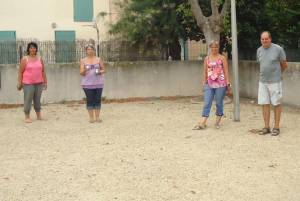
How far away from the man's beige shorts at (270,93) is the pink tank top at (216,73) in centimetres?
74

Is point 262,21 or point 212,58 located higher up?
point 262,21

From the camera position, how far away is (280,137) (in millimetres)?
8805

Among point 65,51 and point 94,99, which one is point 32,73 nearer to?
point 94,99

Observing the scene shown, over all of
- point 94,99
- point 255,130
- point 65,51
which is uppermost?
point 65,51

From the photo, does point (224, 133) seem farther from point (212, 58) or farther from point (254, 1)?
point (254, 1)

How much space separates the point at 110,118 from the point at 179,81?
4.78 meters

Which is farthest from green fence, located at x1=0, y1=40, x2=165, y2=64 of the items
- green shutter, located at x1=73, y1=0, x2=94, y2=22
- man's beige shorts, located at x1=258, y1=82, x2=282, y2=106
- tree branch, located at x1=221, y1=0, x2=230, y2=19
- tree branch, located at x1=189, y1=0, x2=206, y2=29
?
green shutter, located at x1=73, y1=0, x2=94, y2=22

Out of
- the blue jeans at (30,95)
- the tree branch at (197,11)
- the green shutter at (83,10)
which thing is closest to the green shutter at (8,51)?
the blue jeans at (30,95)

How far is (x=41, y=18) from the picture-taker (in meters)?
25.8

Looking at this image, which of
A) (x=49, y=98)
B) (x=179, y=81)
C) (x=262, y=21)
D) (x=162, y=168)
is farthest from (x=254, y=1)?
(x=162, y=168)

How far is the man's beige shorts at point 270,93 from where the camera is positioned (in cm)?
898

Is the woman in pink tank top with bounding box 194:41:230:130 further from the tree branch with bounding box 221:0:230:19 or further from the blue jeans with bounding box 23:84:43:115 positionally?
the tree branch with bounding box 221:0:230:19

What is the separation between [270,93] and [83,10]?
60.4 feet

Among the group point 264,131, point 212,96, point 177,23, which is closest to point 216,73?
point 212,96
